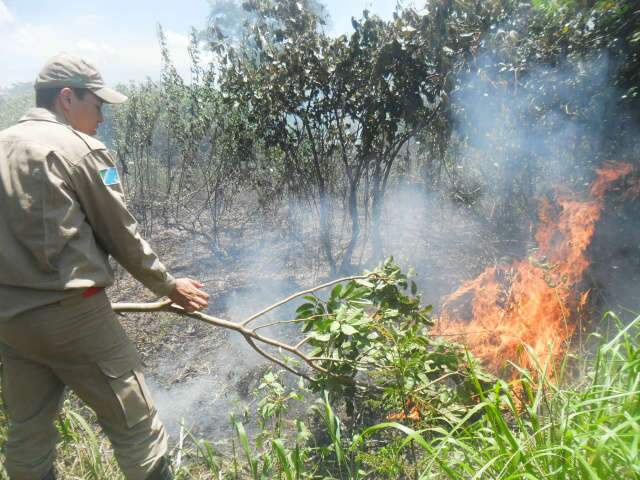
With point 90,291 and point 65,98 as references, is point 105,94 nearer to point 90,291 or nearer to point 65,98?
point 65,98

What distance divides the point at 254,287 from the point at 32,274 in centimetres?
362

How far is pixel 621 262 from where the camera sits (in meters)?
3.90

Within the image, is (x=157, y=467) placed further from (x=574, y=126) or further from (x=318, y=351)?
(x=574, y=126)

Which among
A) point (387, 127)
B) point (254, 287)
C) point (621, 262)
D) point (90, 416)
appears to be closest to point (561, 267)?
point (621, 262)

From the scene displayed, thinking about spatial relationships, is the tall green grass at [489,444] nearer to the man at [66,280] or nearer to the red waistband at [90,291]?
the man at [66,280]

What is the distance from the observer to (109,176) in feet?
5.88

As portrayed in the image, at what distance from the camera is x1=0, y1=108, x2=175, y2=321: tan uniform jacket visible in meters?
1.65

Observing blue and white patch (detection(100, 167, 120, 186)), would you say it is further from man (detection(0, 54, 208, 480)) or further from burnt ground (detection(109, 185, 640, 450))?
burnt ground (detection(109, 185, 640, 450))

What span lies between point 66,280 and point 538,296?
3.26 meters

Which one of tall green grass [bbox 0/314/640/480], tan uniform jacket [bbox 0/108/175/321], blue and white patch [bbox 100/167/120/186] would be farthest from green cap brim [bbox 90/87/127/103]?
tall green grass [bbox 0/314/640/480]

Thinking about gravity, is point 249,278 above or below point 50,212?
below

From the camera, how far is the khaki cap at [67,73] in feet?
6.11

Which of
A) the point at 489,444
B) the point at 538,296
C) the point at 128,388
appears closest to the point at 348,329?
the point at 489,444

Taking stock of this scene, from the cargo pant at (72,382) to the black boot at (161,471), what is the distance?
34 mm
